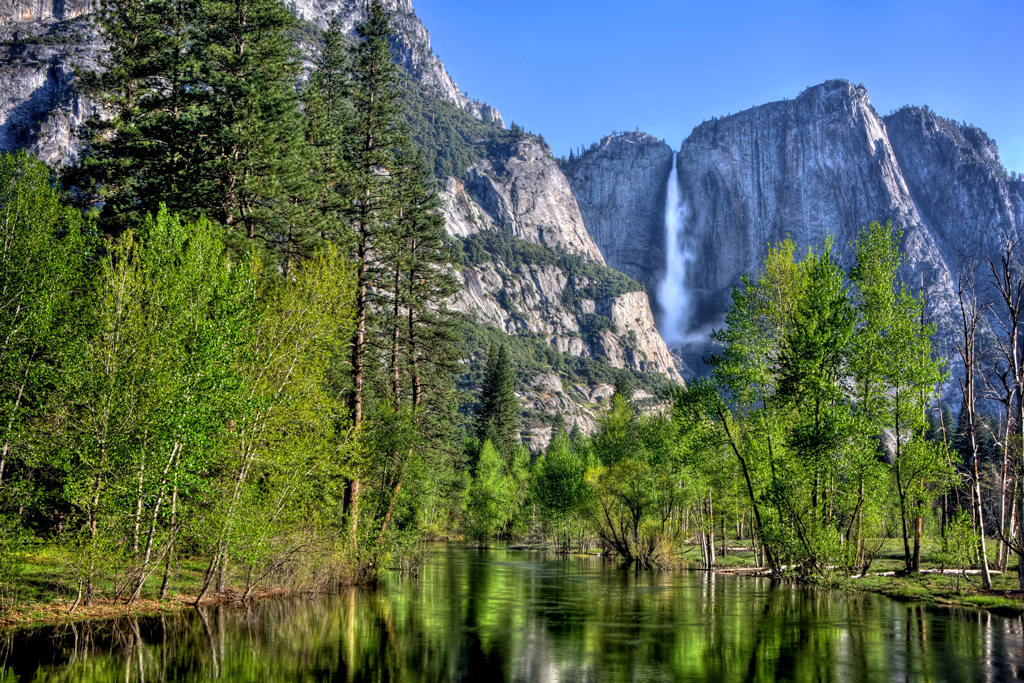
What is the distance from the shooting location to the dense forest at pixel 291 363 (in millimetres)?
20406

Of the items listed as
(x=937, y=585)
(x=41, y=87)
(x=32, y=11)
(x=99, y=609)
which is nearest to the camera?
(x=99, y=609)

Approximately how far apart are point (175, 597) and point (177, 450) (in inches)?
252

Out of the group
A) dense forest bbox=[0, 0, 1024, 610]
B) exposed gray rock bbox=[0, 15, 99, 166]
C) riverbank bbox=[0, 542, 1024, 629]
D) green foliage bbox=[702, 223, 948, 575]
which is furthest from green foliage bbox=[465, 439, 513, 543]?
exposed gray rock bbox=[0, 15, 99, 166]

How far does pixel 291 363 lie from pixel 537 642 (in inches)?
521

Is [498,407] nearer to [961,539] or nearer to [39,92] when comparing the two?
[961,539]

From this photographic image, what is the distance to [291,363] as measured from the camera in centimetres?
2484

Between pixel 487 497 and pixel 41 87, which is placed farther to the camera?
pixel 41 87

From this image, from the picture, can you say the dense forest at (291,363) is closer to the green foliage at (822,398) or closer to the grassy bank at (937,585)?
the green foliage at (822,398)

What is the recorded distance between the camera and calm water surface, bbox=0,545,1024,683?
46.2 feet

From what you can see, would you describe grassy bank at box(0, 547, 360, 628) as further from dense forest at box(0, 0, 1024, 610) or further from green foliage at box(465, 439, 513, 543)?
green foliage at box(465, 439, 513, 543)

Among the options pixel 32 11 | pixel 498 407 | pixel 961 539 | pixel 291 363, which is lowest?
pixel 961 539

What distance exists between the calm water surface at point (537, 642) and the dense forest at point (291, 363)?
3.10 m

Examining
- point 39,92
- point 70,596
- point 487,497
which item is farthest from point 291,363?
point 39,92

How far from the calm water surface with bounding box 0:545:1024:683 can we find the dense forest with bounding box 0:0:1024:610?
3097 millimetres
